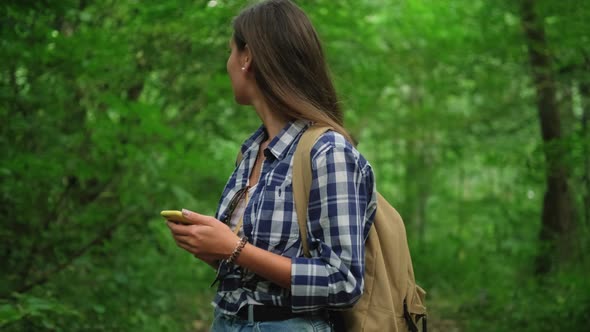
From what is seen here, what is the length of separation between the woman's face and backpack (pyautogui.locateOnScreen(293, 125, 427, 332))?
24 centimetres

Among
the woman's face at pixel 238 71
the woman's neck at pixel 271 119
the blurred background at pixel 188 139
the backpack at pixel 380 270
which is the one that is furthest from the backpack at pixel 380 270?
the blurred background at pixel 188 139

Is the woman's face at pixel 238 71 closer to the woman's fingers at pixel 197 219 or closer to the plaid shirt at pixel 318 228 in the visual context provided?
the plaid shirt at pixel 318 228

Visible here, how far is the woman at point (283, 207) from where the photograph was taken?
1.77 metres

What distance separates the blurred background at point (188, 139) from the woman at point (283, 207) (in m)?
0.39

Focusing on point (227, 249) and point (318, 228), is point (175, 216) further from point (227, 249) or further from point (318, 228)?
point (318, 228)

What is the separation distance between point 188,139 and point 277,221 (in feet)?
19.8

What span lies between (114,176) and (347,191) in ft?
15.6

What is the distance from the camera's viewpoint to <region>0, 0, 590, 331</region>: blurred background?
193 inches

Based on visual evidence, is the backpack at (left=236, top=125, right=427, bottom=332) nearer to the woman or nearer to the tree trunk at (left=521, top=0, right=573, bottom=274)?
the woman

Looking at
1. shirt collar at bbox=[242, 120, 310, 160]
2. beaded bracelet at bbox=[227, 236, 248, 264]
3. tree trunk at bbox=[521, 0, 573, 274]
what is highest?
shirt collar at bbox=[242, 120, 310, 160]

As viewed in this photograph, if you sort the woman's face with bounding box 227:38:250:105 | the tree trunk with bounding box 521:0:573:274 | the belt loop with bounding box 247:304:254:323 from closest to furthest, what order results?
the belt loop with bounding box 247:304:254:323 → the woman's face with bounding box 227:38:250:105 → the tree trunk with bounding box 521:0:573:274

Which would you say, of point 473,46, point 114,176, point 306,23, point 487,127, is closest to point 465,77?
point 473,46

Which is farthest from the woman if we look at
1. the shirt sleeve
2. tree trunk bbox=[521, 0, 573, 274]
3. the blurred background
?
tree trunk bbox=[521, 0, 573, 274]

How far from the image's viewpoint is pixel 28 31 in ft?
13.8
